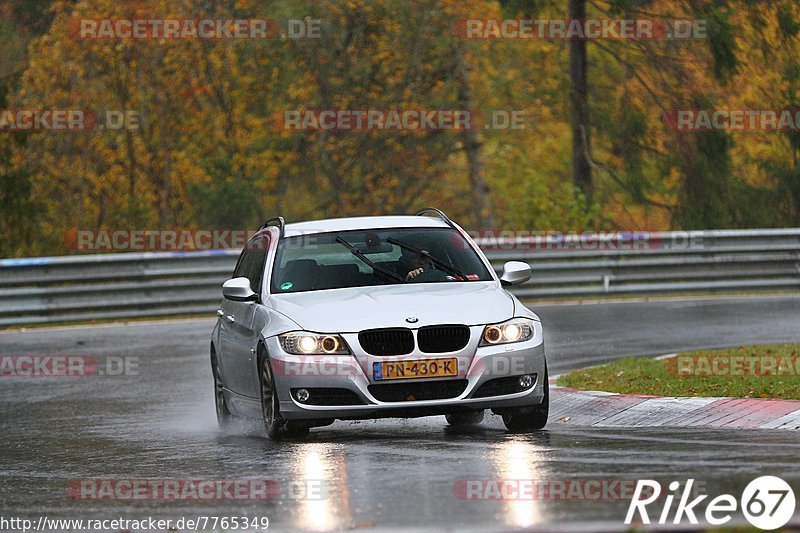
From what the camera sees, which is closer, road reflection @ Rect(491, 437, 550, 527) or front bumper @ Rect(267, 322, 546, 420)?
road reflection @ Rect(491, 437, 550, 527)

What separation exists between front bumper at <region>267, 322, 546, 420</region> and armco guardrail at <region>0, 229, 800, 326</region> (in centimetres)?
1427

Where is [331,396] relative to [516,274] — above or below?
below

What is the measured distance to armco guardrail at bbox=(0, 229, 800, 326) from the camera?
25.2 meters

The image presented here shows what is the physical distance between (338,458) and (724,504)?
3154 mm

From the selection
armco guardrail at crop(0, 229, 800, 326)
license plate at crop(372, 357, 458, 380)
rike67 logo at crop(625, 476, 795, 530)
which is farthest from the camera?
armco guardrail at crop(0, 229, 800, 326)

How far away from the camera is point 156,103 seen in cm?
3838

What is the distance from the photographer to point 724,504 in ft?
25.3

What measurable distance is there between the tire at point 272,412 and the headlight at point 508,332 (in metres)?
1.41

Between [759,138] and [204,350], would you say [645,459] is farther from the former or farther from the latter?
[759,138]

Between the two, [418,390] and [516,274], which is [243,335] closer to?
[418,390]

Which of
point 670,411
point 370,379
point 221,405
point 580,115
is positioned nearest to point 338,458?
point 370,379

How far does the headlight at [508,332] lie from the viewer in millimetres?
11273

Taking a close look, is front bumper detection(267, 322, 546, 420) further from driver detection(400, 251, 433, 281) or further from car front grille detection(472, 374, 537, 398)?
driver detection(400, 251, 433, 281)

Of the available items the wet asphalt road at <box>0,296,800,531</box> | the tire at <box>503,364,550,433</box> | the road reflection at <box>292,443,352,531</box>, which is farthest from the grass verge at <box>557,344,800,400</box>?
the road reflection at <box>292,443,352,531</box>
